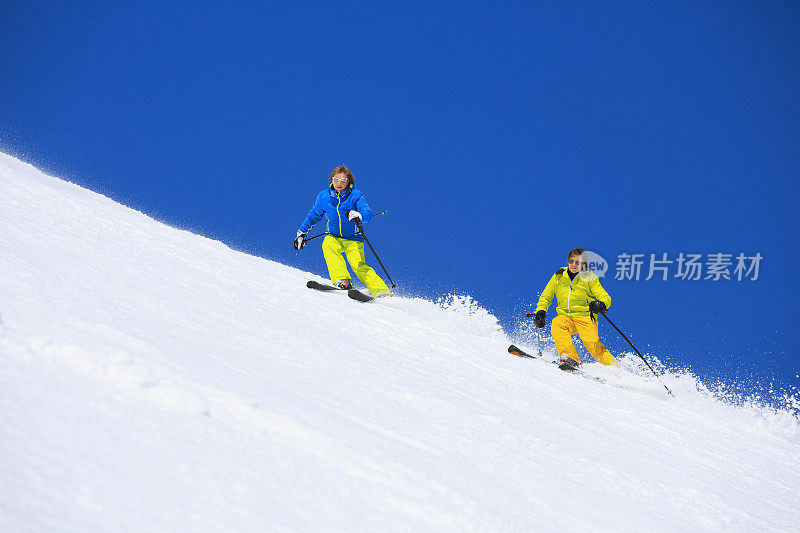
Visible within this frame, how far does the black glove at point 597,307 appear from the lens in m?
6.49

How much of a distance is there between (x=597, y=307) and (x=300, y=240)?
4.13m

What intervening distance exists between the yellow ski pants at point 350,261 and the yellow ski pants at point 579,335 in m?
2.30

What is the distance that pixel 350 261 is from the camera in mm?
7238

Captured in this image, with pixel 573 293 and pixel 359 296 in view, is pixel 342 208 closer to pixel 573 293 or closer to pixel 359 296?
pixel 359 296

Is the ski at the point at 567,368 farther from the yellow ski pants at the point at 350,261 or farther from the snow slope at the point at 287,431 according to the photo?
the yellow ski pants at the point at 350,261

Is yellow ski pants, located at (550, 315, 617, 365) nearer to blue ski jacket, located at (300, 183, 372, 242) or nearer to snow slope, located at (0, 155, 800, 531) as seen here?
snow slope, located at (0, 155, 800, 531)

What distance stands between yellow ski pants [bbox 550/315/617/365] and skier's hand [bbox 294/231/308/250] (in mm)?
3666

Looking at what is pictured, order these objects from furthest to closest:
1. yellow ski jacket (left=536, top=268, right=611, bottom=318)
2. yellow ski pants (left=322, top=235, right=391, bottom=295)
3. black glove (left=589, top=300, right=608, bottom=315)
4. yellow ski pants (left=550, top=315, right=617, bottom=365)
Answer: yellow ski pants (left=322, top=235, right=391, bottom=295)
yellow ski jacket (left=536, top=268, right=611, bottom=318)
yellow ski pants (left=550, top=315, right=617, bottom=365)
black glove (left=589, top=300, right=608, bottom=315)

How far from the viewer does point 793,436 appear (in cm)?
532

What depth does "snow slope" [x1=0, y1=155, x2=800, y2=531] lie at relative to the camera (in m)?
1.39

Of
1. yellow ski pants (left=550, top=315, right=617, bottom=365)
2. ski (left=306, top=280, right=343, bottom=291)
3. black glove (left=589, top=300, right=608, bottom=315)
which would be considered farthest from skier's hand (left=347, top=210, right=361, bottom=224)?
black glove (left=589, top=300, right=608, bottom=315)

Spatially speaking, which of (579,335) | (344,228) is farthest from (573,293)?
(344,228)

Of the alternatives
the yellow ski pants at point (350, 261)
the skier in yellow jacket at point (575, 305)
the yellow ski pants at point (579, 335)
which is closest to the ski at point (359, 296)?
the yellow ski pants at point (350, 261)

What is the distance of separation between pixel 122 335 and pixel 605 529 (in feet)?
6.76
